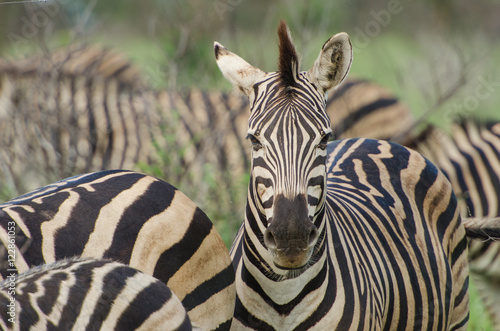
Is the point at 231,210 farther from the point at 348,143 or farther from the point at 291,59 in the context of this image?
the point at 291,59

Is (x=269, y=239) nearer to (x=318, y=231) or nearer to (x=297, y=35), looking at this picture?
(x=318, y=231)

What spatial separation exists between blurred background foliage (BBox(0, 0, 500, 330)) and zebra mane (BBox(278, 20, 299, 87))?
1170 millimetres

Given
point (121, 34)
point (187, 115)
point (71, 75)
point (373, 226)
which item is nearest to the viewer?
point (373, 226)

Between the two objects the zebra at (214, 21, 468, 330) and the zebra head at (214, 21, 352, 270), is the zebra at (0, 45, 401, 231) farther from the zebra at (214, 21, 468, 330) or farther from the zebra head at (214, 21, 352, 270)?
the zebra head at (214, 21, 352, 270)

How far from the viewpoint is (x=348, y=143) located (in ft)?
15.9

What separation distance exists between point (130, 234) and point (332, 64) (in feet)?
4.69

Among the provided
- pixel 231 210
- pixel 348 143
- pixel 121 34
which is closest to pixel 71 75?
pixel 231 210

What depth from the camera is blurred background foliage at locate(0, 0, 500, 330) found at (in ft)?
23.1

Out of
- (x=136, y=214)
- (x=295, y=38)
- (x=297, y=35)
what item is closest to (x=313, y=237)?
(x=136, y=214)

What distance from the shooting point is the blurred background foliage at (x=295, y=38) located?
23.1ft

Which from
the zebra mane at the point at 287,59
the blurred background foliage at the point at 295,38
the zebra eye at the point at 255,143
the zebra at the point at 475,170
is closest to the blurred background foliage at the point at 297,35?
the blurred background foliage at the point at 295,38

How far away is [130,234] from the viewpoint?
292 centimetres

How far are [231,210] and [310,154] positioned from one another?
3315mm

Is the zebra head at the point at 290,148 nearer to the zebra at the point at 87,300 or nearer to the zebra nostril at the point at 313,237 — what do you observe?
the zebra nostril at the point at 313,237
